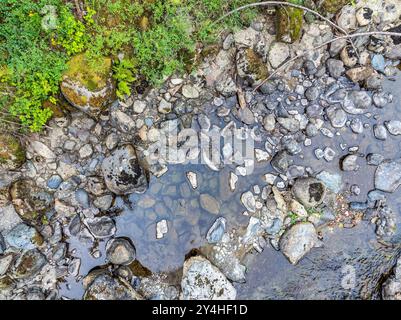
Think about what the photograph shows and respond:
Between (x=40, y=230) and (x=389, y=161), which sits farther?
(x=389, y=161)

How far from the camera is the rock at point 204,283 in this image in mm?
4777

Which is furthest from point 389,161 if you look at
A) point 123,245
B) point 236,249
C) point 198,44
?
point 123,245

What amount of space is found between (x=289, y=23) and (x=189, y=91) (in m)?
1.68

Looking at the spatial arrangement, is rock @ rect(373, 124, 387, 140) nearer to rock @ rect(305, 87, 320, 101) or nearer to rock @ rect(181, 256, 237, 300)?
→ rock @ rect(305, 87, 320, 101)

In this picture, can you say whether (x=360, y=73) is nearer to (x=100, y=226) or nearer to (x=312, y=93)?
(x=312, y=93)

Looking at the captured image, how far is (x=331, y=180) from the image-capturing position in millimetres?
5000

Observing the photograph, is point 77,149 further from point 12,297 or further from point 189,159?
point 12,297

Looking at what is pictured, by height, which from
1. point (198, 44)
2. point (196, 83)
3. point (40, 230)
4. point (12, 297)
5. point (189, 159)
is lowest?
point (12, 297)

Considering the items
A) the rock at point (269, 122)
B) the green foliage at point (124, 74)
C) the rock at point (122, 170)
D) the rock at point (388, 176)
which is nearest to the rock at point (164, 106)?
the green foliage at point (124, 74)

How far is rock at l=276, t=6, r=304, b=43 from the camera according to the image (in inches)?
184

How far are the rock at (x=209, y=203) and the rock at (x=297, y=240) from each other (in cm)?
104

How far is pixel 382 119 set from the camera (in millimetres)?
5105

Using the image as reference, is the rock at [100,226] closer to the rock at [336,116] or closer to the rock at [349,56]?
the rock at [336,116]
